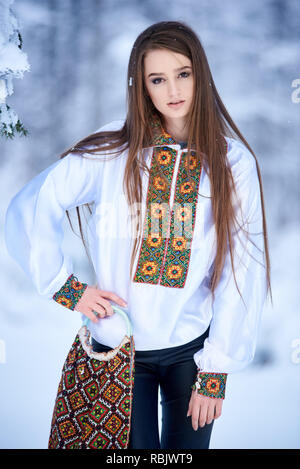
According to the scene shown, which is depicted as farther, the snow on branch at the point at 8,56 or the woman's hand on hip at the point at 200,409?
the snow on branch at the point at 8,56

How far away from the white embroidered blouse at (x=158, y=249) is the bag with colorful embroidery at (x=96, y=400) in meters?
0.07

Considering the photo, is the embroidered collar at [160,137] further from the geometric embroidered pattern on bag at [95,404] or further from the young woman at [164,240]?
the geometric embroidered pattern on bag at [95,404]

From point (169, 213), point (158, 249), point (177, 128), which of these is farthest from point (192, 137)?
point (158, 249)

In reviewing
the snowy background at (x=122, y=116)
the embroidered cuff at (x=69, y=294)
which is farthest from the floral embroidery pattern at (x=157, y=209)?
the snowy background at (x=122, y=116)

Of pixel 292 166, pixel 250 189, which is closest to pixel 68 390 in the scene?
pixel 250 189

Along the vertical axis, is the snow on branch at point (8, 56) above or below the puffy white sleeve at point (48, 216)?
above

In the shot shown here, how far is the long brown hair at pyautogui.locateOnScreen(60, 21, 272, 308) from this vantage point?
1356 millimetres

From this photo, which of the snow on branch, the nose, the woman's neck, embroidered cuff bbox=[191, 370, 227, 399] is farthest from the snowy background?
embroidered cuff bbox=[191, 370, 227, 399]

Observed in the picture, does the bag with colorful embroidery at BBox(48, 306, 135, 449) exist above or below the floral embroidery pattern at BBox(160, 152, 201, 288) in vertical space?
below

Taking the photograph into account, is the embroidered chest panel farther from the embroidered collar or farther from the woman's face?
the woman's face

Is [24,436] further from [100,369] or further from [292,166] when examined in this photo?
[292,166]

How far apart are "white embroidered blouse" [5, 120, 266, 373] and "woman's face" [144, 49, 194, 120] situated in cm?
11

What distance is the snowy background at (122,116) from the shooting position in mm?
1989

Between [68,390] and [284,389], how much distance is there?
1.30 m
